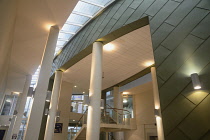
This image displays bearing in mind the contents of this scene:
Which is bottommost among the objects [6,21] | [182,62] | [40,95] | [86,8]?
[40,95]

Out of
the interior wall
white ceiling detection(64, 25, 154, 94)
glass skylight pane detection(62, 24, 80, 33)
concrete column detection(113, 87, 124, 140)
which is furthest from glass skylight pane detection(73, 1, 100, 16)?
concrete column detection(113, 87, 124, 140)

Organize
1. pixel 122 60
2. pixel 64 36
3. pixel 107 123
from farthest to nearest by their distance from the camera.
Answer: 1. pixel 64 36
2. pixel 122 60
3. pixel 107 123

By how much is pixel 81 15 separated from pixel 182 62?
21.1 ft

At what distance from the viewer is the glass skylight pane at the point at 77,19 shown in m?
8.88

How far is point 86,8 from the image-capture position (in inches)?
328

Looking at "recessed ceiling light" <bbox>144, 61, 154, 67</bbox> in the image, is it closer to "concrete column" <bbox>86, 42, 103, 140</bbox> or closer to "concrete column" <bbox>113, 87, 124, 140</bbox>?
"concrete column" <bbox>86, 42, 103, 140</bbox>

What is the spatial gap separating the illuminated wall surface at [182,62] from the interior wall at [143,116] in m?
9.02

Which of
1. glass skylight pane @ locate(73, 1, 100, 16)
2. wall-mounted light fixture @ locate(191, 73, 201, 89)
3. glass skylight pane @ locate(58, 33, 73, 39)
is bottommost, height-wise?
wall-mounted light fixture @ locate(191, 73, 201, 89)

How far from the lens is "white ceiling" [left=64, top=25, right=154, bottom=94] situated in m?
7.99

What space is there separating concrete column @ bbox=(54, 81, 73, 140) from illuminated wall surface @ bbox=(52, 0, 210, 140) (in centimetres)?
1064

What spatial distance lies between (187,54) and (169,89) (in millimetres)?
1029

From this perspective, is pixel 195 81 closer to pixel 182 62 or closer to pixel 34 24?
pixel 182 62

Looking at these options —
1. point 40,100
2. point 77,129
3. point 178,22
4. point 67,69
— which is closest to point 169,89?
point 178,22

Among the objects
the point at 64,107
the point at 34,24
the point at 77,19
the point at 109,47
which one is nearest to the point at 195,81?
the point at 109,47
